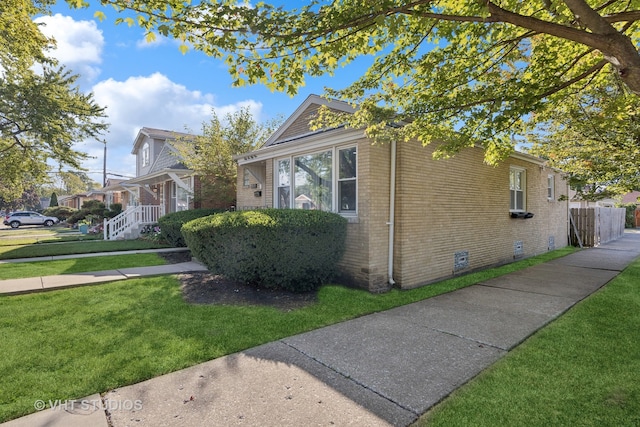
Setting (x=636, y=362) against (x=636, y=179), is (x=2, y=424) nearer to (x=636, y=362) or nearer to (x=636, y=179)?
(x=636, y=362)

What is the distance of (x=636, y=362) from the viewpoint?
3693mm

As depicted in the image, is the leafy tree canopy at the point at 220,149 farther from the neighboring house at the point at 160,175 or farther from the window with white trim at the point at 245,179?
the window with white trim at the point at 245,179

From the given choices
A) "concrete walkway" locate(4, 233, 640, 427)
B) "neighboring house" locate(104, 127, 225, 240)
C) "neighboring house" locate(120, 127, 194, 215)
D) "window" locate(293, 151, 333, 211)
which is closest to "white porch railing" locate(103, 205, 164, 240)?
"neighboring house" locate(104, 127, 225, 240)

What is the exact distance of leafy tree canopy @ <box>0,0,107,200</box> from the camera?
36.8 feet

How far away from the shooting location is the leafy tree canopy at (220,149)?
543 inches

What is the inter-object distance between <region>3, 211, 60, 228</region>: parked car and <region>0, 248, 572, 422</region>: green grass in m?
32.7

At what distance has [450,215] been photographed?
27.0 feet

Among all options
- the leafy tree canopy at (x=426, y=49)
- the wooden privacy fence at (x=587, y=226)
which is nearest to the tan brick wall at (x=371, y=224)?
the leafy tree canopy at (x=426, y=49)

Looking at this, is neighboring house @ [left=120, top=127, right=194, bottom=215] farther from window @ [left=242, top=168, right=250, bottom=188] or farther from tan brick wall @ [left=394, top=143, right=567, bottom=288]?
tan brick wall @ [left=394, top=143, right=567, bottom=288]

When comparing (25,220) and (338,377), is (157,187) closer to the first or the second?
(338,377)

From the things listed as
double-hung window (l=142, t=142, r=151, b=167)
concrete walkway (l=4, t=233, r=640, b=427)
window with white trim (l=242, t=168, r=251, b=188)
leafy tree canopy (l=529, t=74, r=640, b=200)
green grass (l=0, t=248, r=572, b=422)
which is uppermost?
double-hung window (l=142, t=142, r=151, b=167)

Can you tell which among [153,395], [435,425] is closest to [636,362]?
[435,425]

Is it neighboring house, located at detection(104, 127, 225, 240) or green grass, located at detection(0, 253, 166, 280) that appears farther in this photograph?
neighboring house, located at detection(104, 127, 225, 240)

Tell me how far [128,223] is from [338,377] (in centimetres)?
1562
